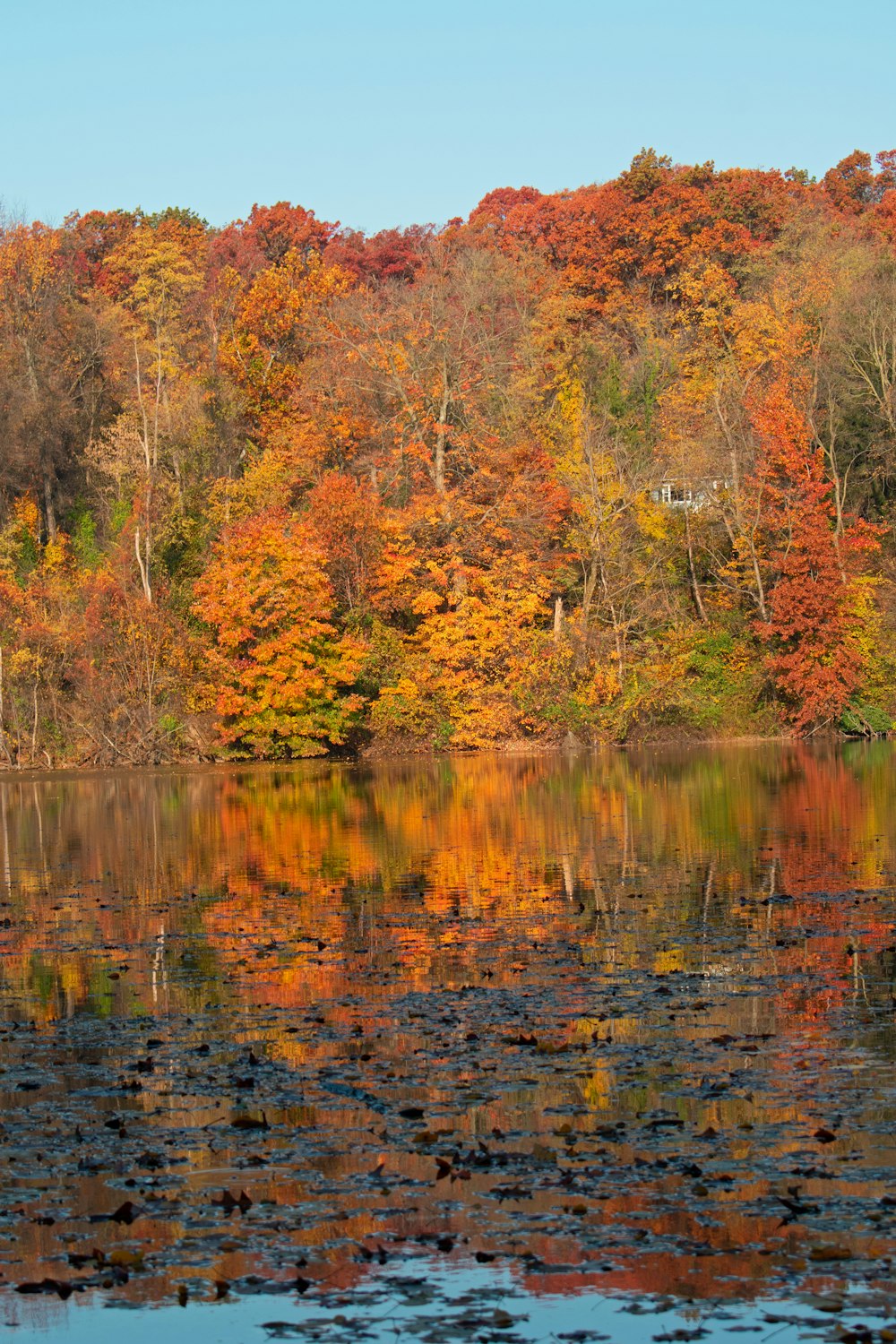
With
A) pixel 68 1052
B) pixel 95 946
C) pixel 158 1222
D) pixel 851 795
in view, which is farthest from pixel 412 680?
pixel 158 1222

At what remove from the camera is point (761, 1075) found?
869cm

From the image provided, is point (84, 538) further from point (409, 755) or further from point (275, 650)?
point (409, 755)

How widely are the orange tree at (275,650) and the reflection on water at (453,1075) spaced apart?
85.5ft

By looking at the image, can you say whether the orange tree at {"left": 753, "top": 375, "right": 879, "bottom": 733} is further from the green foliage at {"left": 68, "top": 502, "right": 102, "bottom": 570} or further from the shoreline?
the green foliage at {"left": 68, "top": 502, "right": 102, "bottom": 570}

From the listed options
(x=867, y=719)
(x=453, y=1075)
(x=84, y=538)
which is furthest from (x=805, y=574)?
(x=453, y=1075)

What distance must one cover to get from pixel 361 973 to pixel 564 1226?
5.90m

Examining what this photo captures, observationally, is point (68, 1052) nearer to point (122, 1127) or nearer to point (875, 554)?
point (122, 1127)

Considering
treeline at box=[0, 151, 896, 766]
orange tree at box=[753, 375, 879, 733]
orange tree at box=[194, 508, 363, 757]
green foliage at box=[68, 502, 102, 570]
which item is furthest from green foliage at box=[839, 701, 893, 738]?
green foliage at box=[68, 502, 102, 570]

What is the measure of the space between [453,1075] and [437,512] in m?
42.3

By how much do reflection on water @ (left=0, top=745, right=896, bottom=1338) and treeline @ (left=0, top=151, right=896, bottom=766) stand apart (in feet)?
91.9

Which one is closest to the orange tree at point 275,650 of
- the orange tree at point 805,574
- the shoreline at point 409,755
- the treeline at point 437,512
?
the treeline at point 437,512

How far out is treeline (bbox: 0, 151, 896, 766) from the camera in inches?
1881

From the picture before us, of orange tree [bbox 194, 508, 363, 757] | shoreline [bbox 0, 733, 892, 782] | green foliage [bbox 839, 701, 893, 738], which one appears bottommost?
shoreline [bbox 0, 733, 892, 782]

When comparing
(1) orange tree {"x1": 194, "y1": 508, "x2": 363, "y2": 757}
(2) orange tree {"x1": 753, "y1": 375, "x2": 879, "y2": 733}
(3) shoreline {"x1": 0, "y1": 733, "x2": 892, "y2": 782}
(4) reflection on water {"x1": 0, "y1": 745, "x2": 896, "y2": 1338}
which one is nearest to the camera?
(4) reflection on water {"x1": 0, "y1": 745, "x2": 896, "y2": 1338}
